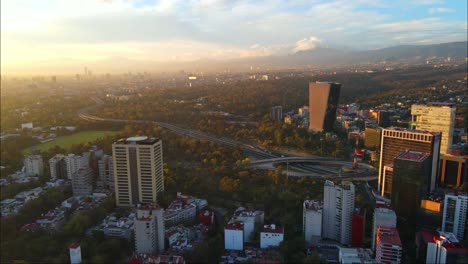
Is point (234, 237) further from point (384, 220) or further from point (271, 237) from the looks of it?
point (384, 220)

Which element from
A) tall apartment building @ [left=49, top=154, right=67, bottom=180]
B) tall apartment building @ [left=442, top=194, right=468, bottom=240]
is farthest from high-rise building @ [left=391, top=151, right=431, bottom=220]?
tall apartment building @ [left=49, top=154, right=67, bottom=180]

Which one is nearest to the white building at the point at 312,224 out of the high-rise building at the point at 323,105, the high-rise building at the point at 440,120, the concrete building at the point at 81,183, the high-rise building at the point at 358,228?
the high-rise building at the point at 358,228

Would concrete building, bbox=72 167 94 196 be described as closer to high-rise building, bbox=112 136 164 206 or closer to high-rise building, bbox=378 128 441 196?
high-rise building, bbox=112 136 164 206

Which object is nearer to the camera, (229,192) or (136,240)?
(136,240)

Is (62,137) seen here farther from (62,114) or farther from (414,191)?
(414,191)

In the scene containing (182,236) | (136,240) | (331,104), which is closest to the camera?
(136,240)

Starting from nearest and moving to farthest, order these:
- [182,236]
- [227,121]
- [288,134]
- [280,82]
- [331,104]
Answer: [182,236] < [288,134] < [331,104] < [227,121] < [280,82]

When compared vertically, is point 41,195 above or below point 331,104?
below

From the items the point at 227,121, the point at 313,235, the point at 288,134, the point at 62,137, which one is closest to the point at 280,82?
the point at 227,121
